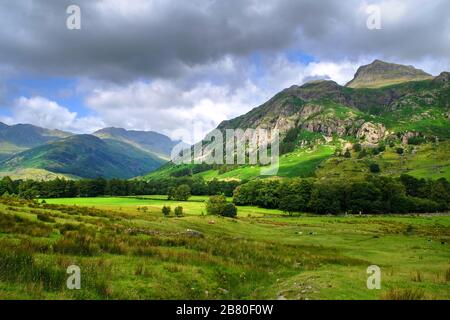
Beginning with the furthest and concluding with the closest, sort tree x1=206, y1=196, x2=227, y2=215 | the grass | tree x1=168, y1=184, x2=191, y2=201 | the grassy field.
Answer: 1. tree x1=168, y1=184, x2=191, y2=201
2. the grass
3. tree x1=206, y1=196, x2=227, y2=215
4. the grassy field

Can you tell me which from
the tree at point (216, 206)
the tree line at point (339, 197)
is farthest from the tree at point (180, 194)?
the tree at point (216, 206)

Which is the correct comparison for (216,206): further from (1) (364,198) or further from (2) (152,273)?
(2) (152,273)

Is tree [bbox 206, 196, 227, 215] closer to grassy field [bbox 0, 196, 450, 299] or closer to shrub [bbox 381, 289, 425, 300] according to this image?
grassy field [bbox 0, 196, 450, 299]

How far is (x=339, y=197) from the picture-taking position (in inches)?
6122

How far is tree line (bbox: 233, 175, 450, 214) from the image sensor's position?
151m

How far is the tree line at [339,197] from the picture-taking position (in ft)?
495

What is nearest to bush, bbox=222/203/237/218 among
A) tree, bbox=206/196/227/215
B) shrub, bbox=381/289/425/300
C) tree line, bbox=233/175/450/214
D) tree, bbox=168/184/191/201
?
tree, bbox=206/196/227/215

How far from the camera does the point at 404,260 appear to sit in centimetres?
3925

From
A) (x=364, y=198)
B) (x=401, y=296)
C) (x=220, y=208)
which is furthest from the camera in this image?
(x=364, y=198)

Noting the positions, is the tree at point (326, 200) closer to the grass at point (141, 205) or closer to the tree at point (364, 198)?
the tree at point (364, 198)

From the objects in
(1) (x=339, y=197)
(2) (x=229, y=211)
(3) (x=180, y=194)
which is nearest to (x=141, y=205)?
(2) (x=229, y=211)
